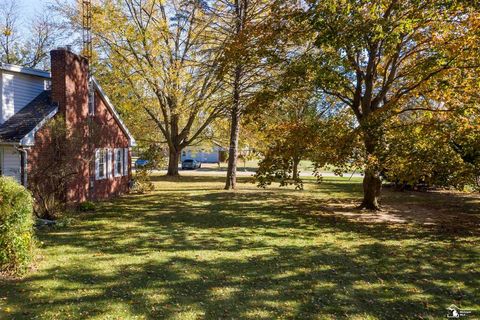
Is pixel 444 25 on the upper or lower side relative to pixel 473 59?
upper

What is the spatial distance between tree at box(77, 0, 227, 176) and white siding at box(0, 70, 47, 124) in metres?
7.83

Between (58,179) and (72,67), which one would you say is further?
(72,67)

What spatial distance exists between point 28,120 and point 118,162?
22.0 feet

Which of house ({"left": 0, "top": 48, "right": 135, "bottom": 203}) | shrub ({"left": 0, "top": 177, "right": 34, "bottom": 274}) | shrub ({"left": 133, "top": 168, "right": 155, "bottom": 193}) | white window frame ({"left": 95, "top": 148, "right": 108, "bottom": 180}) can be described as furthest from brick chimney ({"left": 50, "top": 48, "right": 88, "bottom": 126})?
shrub ({"left": 0, "top": 177, "right": 34, "bottom": 274})

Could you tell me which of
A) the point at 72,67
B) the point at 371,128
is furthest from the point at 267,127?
the point at 72,67

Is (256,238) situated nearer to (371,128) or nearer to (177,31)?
(371,128)

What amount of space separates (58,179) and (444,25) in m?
15.6

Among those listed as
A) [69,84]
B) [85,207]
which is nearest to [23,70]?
[69,84]

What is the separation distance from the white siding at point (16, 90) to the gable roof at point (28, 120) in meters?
0.19

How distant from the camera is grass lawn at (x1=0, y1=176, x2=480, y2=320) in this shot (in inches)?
231

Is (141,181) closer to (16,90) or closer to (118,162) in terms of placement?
(118,162)

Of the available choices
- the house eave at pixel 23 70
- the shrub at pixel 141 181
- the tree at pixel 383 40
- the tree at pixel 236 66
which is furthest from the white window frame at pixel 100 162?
the tree at pixel 383 40

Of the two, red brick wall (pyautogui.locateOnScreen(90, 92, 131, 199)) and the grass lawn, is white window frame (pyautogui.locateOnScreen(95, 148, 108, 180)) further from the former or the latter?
the grass lawn

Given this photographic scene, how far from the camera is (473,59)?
42.7 ft
